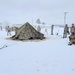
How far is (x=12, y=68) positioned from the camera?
725 cm

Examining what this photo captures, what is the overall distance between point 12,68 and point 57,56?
8.29 feet

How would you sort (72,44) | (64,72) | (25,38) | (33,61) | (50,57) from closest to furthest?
(64,72)
(33,61)
(50,57)
(72,44)
(25,38)

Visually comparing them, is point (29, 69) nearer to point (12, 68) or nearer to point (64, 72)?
point (12, 68)

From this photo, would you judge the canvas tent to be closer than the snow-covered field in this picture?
No

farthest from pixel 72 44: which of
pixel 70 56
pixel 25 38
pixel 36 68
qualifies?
pixel 25 38

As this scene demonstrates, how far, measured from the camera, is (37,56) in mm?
8930

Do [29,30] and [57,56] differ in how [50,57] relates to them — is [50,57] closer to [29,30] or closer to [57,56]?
[57,56]

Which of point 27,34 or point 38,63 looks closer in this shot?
point 38,63

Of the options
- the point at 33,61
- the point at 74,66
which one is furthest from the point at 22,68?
the point at 74,66

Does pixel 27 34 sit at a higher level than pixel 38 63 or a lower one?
higher

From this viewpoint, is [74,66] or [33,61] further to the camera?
[33,61]

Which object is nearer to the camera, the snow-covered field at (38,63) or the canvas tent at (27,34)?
the snow-covered field at (38,63)

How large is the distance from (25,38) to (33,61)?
956 cm

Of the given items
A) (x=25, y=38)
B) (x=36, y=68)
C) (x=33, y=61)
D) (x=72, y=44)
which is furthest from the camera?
(x=25, y=38)
